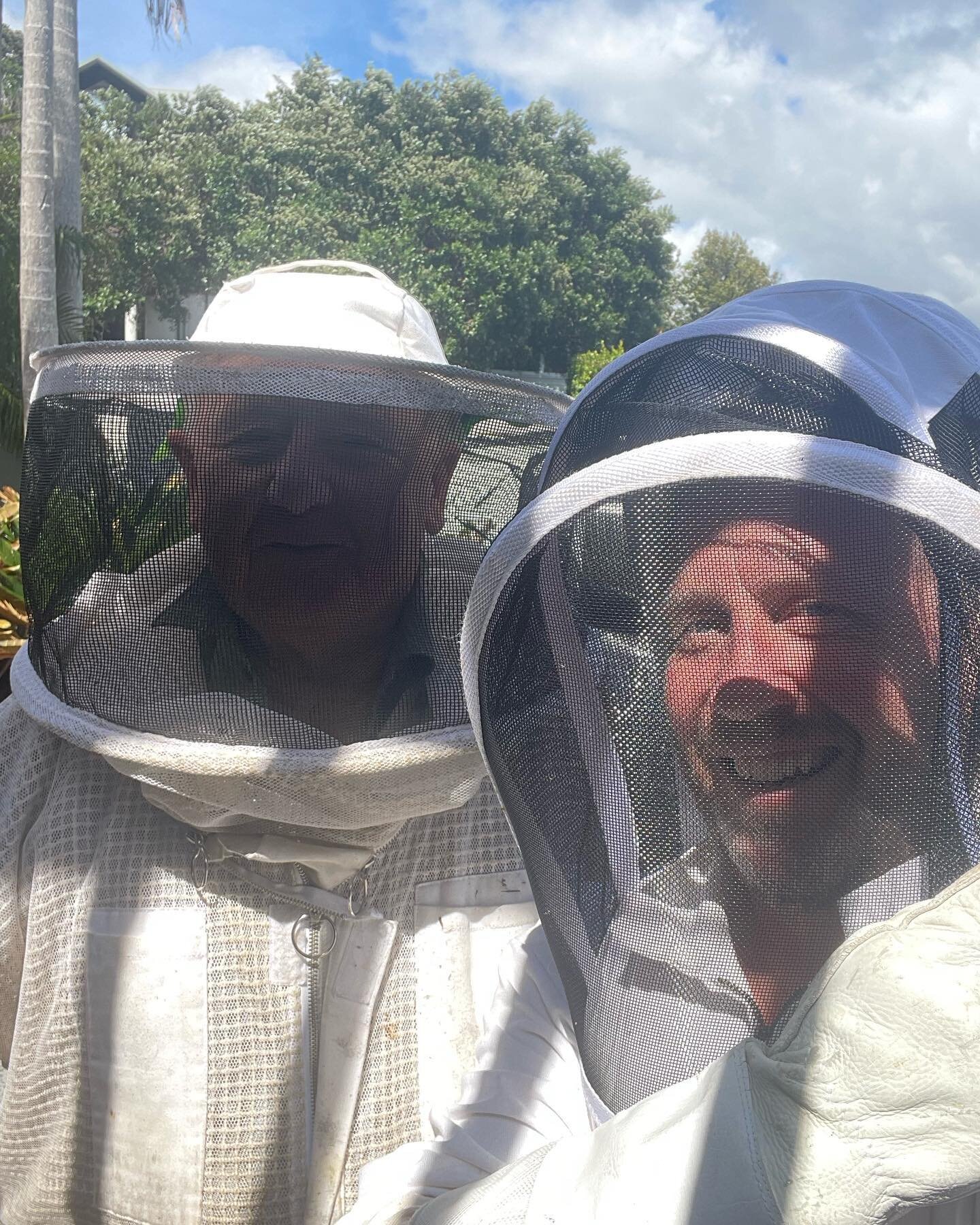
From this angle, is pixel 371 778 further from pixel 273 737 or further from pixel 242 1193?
pixel 242 1193

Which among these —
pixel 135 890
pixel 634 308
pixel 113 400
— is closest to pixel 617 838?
pixel 135 890

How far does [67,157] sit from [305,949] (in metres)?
8.27

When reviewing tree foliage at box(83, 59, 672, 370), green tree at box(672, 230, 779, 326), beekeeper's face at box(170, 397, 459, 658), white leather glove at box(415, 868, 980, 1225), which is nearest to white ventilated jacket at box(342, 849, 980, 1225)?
white leather glove at box(415, 868, 980, 1225)

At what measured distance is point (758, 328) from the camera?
1.16m

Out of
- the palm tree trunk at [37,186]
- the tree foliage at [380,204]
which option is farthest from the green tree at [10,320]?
the tree foliage at [380,204]

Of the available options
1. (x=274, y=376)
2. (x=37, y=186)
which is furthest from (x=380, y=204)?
(x=274, y=376)

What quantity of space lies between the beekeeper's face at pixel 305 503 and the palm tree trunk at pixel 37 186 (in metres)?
6.46

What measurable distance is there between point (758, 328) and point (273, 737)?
33.9 inches

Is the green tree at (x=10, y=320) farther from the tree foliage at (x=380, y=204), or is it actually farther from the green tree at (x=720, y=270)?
the green tree at (x=720, y=270)

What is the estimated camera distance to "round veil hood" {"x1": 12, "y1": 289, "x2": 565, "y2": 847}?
1.49 metres

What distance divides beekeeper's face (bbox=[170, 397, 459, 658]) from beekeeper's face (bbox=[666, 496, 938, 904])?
68cm

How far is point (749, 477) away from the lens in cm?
99

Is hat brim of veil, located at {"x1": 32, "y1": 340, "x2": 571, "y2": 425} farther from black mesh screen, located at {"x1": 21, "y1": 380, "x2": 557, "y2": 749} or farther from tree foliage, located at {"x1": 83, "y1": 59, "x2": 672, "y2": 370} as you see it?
tree foliage, located at {"x1": 83, "y1": 59, "x2": 672, "y2": 370}

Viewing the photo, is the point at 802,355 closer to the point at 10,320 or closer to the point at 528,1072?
the point at 528,1072
